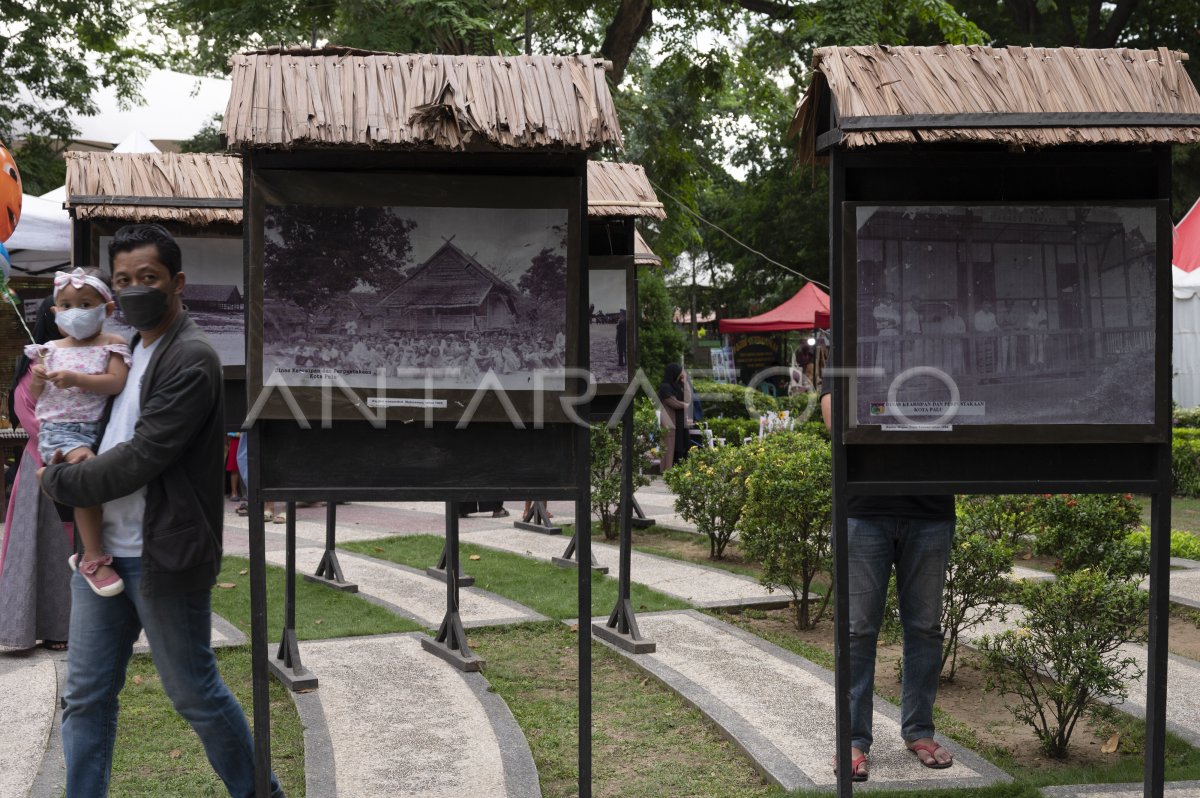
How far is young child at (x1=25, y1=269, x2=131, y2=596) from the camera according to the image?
11.9ft

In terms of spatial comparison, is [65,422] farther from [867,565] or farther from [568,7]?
[568,7]

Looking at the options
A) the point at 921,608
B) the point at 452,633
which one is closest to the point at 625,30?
the point at 452,633

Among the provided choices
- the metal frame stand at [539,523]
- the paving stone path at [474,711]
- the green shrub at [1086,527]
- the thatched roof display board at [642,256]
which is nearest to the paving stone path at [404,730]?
the paving stone path at [474,711]

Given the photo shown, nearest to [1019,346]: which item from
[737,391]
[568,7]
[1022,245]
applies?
[1022,245]

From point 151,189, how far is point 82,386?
Answer: 9.76 ft

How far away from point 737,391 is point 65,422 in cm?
1956

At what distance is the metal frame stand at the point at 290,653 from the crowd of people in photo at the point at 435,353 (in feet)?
6.85

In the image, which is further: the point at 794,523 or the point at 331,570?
the point at 331,570

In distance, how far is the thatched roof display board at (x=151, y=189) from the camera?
6.17m

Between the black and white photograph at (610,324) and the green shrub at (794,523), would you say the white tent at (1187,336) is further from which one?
the black and white photograph at (610,324)

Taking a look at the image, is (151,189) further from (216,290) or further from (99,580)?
(99,580)

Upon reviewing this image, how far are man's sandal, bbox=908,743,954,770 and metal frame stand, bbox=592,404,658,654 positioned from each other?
2204 millimetres

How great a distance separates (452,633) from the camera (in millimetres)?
6758

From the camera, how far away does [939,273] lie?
4074mm
